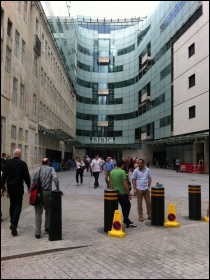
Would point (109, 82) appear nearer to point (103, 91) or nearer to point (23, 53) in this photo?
point (103, 91)

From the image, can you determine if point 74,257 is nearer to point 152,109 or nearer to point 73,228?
point 73,228

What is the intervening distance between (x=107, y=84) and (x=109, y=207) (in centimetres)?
6538

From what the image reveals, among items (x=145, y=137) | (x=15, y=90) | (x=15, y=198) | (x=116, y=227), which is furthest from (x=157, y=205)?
(x=145, y=137)

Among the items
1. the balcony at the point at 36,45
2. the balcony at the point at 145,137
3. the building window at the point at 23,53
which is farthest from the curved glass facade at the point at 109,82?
the building window at the point at 23,53

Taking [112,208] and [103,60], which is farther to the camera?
[103,60]

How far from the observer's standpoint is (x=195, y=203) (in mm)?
8672

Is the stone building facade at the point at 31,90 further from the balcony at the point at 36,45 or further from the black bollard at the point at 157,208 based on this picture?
the black bollard at the point at 157,208

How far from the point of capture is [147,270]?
460cm

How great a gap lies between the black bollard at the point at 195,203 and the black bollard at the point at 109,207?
8.40ft

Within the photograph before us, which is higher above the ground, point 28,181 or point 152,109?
point 152,109

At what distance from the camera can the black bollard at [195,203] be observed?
28.2ft

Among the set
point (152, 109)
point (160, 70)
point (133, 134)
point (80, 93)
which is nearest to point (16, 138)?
point (160, 70)

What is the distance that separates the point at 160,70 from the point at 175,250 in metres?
42.7

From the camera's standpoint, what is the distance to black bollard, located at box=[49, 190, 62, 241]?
6.33 meters
